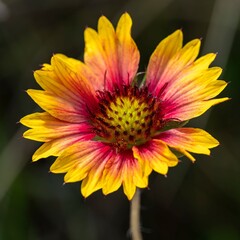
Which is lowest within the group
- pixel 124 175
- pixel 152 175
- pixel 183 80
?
pixel 152 175

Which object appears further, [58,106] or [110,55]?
[110,55]

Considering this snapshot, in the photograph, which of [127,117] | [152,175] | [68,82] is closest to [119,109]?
[127,117]

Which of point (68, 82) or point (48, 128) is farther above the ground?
point (68, 82)

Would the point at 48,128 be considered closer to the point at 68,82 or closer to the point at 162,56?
the point at 68,82

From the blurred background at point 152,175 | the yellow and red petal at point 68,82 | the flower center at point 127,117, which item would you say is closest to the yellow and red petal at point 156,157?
the flower center at point 127,117

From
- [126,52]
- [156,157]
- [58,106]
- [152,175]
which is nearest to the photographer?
[156,157]

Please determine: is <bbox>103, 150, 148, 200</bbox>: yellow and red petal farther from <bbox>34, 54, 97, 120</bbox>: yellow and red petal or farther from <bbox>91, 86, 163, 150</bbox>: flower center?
<bbox>34, 54, 97, 120</bbox>: yellow and red petal

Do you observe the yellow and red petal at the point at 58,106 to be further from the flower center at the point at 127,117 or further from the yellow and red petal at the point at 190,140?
the yellow and red petal at the point at 190,140
